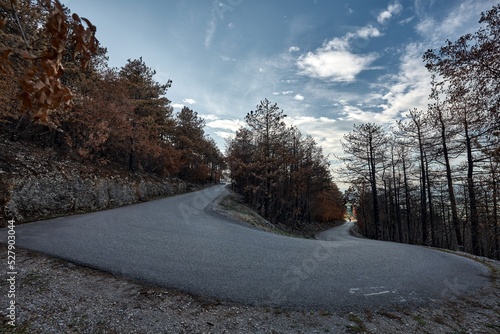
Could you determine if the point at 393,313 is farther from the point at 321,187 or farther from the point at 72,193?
the point at 321,187

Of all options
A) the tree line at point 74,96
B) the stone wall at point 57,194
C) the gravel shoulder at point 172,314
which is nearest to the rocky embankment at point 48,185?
the stone wall at point 57,194

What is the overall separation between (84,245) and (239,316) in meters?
4.87

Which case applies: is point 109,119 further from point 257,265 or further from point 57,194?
point 257,265

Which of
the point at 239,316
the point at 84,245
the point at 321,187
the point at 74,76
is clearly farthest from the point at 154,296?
the point at 321,187

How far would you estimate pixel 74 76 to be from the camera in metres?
15.1

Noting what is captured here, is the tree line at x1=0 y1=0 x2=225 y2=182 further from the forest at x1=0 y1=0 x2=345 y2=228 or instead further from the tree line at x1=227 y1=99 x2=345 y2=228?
the tree line at x1=227 y1=99 x2=345 y2=228

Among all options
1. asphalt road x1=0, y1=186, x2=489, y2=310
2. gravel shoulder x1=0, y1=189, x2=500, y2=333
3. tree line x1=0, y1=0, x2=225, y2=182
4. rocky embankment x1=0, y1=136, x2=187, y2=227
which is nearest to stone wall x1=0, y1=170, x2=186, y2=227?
rocky embankment x1=0, y1=136, x2=187, y2=227

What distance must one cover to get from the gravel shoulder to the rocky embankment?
21.5 feet

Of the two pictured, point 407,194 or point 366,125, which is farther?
point 407,194

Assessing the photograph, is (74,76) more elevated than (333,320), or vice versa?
(74,76)

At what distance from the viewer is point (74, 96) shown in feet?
19.7

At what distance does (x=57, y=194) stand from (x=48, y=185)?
1.87 feet

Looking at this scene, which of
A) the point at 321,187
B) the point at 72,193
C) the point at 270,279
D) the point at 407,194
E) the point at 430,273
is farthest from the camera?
the point at 321,187

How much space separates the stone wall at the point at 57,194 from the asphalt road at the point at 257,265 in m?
1.22
